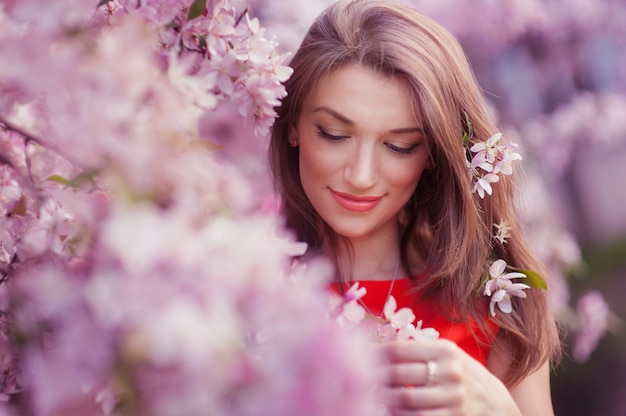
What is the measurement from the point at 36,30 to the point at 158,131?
0.16 meters

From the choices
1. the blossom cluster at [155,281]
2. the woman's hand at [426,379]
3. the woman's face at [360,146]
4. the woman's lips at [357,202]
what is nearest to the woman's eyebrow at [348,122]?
the woman's face at [360,146]

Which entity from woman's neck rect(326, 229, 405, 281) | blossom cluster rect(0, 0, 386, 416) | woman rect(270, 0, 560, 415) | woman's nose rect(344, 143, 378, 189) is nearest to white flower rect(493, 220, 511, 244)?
woman rect(270, 0, 560, 415)

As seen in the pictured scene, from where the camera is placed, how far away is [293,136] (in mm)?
1624

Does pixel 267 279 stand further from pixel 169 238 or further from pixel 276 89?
pixel 276 89

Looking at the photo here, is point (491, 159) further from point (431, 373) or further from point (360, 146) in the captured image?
point (431, 373)

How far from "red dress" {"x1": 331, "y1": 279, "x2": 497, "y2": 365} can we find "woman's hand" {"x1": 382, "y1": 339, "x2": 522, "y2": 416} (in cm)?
42

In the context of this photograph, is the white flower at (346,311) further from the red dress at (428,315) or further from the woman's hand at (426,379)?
the red dress at (428,315)

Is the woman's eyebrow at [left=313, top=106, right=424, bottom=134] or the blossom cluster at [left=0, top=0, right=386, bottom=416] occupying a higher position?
the blossom cluster at [left=0, top=0, right=386, bottom=416]

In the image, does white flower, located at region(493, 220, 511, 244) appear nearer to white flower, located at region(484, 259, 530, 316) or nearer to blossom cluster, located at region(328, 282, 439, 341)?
white flower, located at region(484, 259, 530, 316)

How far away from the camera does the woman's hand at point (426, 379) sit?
1.04 meters

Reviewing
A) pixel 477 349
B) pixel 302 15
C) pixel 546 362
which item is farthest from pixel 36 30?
pixel 302 15

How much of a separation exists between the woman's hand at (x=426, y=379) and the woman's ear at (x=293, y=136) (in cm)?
65

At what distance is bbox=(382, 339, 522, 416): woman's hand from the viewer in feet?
3.43

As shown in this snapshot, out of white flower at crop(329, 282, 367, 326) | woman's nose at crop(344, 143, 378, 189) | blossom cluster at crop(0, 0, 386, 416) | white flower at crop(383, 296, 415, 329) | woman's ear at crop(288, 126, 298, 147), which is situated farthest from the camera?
Answer: woman's ear at crop(288, 126, 298, 147)
